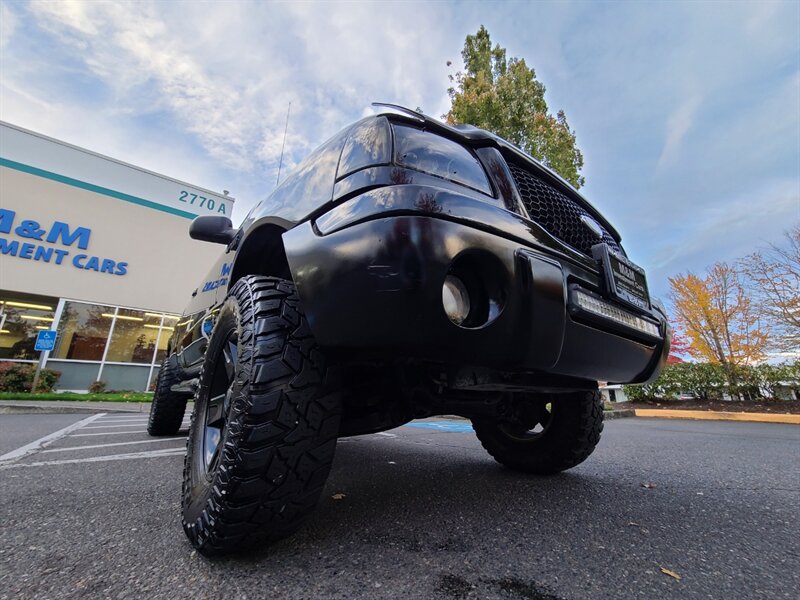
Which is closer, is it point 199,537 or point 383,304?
point 383,304

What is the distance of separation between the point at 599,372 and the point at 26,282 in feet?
52.6

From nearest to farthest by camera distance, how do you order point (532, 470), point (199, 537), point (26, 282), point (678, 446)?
point (199, 537), point (532, 470), point (678, 446), point (26, 282)

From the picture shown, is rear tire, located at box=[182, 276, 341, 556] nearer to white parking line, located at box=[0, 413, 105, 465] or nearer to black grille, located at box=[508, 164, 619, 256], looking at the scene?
black grille, located at box=[508, 164, 619, 256]

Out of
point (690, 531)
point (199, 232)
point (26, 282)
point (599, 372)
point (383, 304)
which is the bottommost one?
point (690, 531)

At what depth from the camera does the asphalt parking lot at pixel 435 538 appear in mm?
917

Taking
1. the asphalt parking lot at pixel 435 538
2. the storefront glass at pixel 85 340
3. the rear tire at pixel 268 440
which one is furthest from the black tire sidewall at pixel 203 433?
the storefront glass at pixel 85 340

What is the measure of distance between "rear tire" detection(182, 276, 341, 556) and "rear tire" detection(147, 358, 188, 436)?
2808 millimetres

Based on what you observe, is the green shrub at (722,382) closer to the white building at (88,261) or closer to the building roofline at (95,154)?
the white building at (88,261)

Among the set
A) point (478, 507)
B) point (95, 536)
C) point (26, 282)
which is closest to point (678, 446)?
point (478, 507)

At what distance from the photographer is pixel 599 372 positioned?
124cm

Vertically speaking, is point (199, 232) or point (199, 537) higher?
point (199, 232)

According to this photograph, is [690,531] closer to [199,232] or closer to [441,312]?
[441,312]

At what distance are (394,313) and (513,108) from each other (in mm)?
11831

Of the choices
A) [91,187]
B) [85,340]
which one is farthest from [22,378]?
[91,187]
